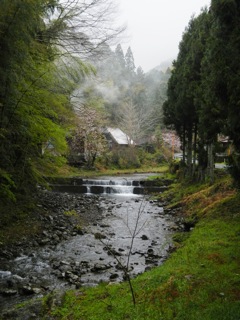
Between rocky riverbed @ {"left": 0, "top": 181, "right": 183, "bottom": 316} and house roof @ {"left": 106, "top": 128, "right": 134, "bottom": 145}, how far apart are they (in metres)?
24.8

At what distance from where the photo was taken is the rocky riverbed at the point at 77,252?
5637 mm

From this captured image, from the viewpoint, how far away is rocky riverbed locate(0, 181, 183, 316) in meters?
5.64

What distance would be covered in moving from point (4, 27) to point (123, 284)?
5.23m

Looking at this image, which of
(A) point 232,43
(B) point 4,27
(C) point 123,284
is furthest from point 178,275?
(B) point 4,27

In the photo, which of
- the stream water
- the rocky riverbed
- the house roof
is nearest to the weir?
the rocky riverbed

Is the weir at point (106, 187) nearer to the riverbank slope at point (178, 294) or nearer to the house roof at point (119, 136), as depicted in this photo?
the riverbank slope at point (178, 294)

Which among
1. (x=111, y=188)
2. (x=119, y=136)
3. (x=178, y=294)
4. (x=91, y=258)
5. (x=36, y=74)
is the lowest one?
(x=91, y=258)

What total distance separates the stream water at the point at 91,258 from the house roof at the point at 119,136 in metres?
25.8

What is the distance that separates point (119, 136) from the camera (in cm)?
3878

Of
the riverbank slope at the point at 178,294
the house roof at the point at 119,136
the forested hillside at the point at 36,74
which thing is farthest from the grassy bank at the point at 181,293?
the house roof at the point at 119,136

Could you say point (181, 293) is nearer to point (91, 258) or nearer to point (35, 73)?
point (91, 258)

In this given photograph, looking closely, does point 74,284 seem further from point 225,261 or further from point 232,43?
point 232,43

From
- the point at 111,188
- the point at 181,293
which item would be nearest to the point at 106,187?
the point at 111,188

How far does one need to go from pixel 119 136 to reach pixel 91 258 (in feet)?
105
